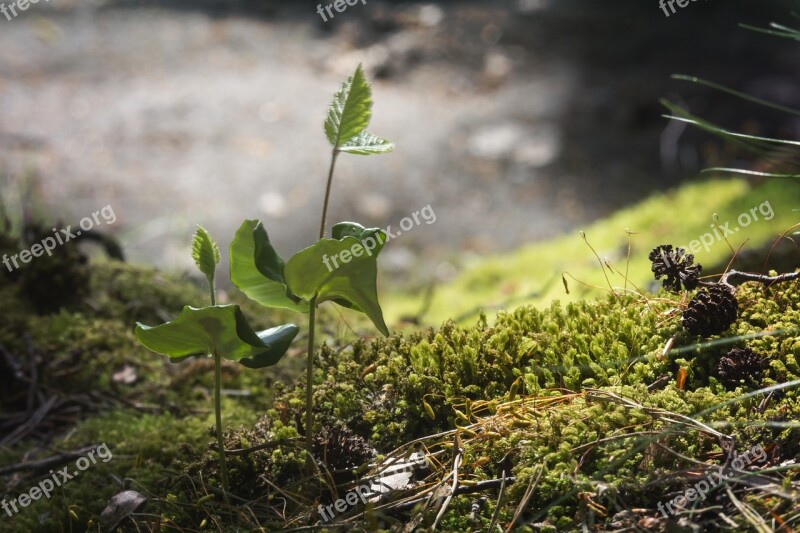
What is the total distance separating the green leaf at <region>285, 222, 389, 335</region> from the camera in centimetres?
126

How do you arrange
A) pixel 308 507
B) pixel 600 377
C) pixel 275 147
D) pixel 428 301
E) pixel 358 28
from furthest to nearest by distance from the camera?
pixel 358 28, pixel 275 147, pixel 428 301, pixel 600 377, pixel 308 507

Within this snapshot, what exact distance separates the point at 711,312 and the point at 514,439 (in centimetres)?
50

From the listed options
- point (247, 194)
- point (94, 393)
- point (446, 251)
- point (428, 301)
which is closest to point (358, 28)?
point (247, 194)

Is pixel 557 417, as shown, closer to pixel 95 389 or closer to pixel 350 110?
pixel 350 110

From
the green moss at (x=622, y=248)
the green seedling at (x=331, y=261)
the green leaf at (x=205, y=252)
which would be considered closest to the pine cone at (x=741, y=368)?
the green seedling at (x=331, y=261)

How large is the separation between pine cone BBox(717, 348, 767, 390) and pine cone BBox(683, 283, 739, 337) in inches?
3.5

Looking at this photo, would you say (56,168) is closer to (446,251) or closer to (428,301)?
(446,251)

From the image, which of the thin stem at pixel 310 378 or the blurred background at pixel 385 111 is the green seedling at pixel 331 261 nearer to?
the thin stem at pixel 310 378

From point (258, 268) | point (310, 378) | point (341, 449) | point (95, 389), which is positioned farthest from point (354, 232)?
point (95, 389)

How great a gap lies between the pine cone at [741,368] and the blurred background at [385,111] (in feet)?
12.6

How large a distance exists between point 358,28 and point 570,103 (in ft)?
8.04

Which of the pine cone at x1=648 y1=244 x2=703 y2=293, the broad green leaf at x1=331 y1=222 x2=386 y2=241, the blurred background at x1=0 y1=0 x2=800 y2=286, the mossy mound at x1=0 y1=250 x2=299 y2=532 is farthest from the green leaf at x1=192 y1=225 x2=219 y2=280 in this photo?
the blurred background at x1=0 y1=0 x2=800 y2=286

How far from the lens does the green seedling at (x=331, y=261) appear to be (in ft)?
4.22

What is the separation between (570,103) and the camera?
6.82 meters
